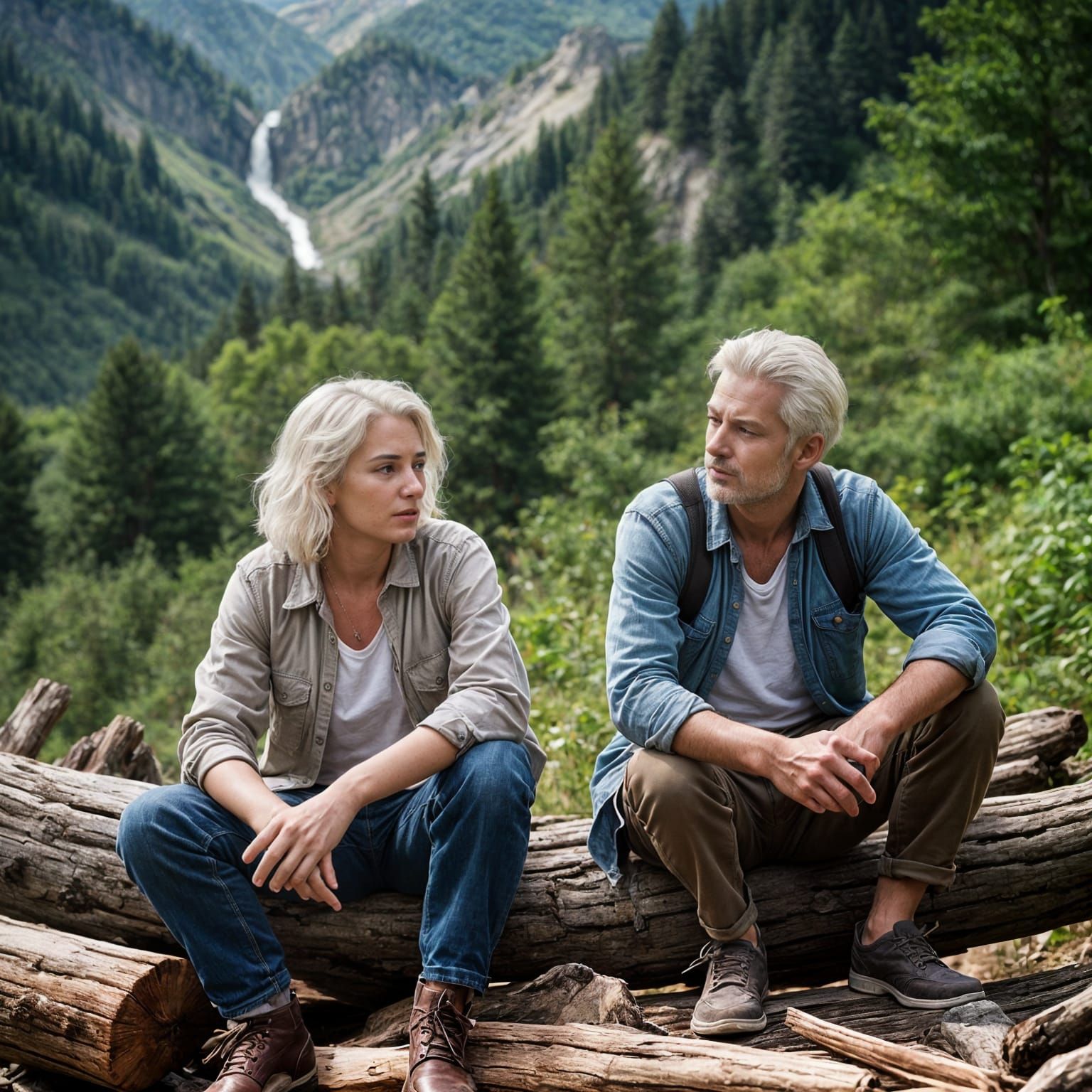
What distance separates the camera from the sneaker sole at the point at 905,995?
281cm

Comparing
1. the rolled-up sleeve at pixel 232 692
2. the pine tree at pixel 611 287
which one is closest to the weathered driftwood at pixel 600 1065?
the rolled-up sleeve at pixel 232 692

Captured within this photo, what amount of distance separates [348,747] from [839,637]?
1.55 meters

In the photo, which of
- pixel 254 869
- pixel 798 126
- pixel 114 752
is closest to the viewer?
pixel 254 869

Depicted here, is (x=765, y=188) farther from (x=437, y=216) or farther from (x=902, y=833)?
(x=902, y=833)

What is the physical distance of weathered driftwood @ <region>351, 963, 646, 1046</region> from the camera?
2.82m

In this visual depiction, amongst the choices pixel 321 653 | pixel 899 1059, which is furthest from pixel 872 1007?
pixel 321 653

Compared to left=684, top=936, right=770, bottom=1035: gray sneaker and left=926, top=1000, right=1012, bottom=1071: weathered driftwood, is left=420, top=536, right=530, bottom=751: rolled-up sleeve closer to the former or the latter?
left=684, top=936, right=770, bottom=1035: gray sneaker

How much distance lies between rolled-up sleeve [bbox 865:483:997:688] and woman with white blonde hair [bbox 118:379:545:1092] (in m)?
1.15

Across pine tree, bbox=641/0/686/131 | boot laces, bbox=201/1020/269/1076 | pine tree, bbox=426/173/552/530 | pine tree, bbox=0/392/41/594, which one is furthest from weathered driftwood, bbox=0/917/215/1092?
pine tree, bbox=641/0/686/131

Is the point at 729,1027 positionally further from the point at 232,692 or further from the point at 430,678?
the point at 232,692

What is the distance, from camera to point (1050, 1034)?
2.26 meters

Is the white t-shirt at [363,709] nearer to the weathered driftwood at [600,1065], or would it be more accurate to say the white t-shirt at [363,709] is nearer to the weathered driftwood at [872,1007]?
the weathered driftwood at [600,1065]

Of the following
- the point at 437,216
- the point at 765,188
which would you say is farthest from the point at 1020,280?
the point at 437,216

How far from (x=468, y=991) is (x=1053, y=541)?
4.03 metres
